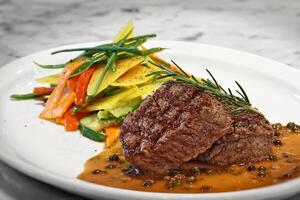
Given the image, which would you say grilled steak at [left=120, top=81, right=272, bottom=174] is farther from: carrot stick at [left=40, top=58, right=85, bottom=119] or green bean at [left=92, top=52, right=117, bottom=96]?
carrot stick at [left=40, top=58, right=85, bottom=119]

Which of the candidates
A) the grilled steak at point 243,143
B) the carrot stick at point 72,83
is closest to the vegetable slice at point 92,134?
the carrot stick at point 72,83

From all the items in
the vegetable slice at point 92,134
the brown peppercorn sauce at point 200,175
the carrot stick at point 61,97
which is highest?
the carrot stick at point 61,97

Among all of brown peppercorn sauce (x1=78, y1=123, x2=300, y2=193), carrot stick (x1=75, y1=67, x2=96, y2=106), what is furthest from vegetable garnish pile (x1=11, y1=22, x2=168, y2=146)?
brown peppercorn sauce (x1=78, y1=123, x2=300, y2=193)

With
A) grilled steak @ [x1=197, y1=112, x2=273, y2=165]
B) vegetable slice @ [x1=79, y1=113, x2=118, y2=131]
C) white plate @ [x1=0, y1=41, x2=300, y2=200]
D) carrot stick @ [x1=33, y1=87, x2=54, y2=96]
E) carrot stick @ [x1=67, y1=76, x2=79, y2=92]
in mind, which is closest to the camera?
white plate @ [x1=0, y1=41, x2=300, y2=200]

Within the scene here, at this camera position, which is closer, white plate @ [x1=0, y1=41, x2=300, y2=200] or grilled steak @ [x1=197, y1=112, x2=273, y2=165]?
white plate @ [x1=0, y1=41, x2=300, y2=200]

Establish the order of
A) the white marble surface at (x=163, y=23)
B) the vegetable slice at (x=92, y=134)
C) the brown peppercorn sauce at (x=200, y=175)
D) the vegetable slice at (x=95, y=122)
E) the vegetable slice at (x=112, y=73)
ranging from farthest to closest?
the white marble surface at (x=163, y=23), the vegetable slice at (x=112, y=73), the vegetable slice at (x=95, y=122), the vegetable slice at (x=92, y=134), the brown peppercorn sauce at (x=200, y=175)

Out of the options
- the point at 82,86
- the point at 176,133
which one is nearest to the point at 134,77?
the point at 82,86

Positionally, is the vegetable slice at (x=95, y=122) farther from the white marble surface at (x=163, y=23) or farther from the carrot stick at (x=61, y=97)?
the white marble surface at (x=163, y=23)

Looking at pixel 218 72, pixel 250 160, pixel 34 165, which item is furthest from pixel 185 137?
pixel 218 72
